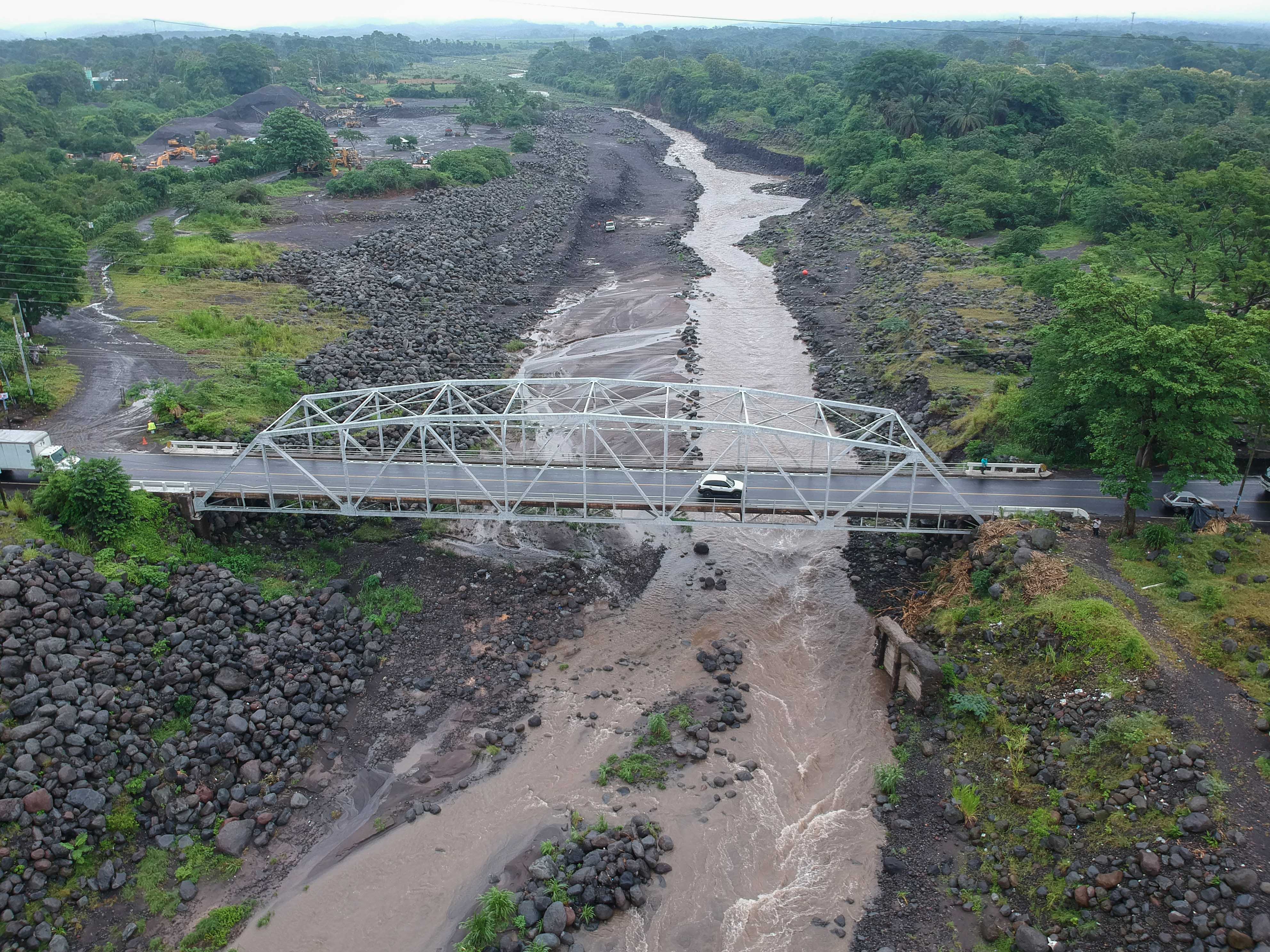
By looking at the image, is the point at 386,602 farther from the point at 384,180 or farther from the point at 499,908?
the point at 384,180

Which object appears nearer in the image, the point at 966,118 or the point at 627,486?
the point at 627,486

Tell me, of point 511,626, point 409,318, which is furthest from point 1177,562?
point 409,318

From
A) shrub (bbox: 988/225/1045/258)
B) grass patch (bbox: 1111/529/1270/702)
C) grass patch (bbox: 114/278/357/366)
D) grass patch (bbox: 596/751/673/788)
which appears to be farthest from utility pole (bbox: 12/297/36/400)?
shrub (bbox: 988/225/1045/258)

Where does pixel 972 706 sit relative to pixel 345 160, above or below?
below

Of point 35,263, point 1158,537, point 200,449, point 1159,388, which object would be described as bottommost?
point 200,449

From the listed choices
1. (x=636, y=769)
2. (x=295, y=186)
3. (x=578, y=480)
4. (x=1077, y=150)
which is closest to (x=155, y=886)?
(x=636, y=769)

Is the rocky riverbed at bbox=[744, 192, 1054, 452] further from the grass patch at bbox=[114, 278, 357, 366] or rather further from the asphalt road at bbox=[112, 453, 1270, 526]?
the grass patch at bbox=[114, 278, 357, 366]
